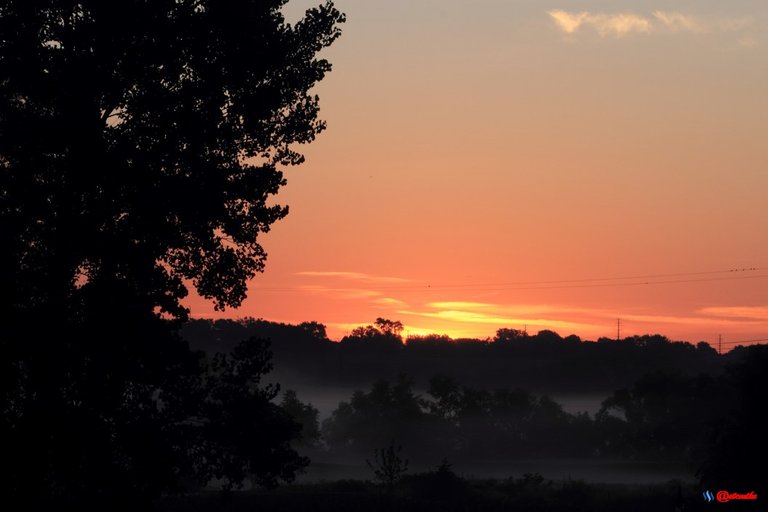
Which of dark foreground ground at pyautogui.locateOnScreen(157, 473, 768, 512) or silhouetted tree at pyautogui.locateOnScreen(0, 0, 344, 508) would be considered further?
dark foreground ground at pyautogui.locateOnScreen(157, 473, 768, 512)

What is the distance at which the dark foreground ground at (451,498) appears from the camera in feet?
183

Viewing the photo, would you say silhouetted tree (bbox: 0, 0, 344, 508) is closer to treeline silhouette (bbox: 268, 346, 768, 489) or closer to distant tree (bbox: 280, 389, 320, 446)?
treeline silhouette (bbox: 268, 346, 768, 489)

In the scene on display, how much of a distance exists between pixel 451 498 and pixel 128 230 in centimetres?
4240

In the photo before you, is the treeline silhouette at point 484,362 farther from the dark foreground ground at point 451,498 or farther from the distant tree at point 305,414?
the dark foreground ground at point 451,498

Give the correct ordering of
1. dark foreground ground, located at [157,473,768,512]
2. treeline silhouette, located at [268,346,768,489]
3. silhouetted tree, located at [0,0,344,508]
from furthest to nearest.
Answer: treeline silhouette, located at [268,346,768,489]
dark foreground ground, located at [157,473,768,512]
silhouetted tree, located at [0,0,344,508]

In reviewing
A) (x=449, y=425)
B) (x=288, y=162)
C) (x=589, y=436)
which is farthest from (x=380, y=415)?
(x=288, y=162)

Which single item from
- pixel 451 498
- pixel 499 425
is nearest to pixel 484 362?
pixel 499 425

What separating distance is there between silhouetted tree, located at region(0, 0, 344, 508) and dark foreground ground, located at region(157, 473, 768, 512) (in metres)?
29.7

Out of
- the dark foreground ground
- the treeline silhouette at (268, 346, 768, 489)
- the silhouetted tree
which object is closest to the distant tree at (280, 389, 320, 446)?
the treeline silhouette at (268, 346, 768, 489)

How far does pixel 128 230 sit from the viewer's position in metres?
24.2

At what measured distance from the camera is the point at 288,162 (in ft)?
87.7

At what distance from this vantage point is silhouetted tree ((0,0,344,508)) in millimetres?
23047

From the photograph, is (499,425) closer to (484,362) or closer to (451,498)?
(484,362)

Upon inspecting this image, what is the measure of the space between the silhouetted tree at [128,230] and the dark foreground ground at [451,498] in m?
29.7
